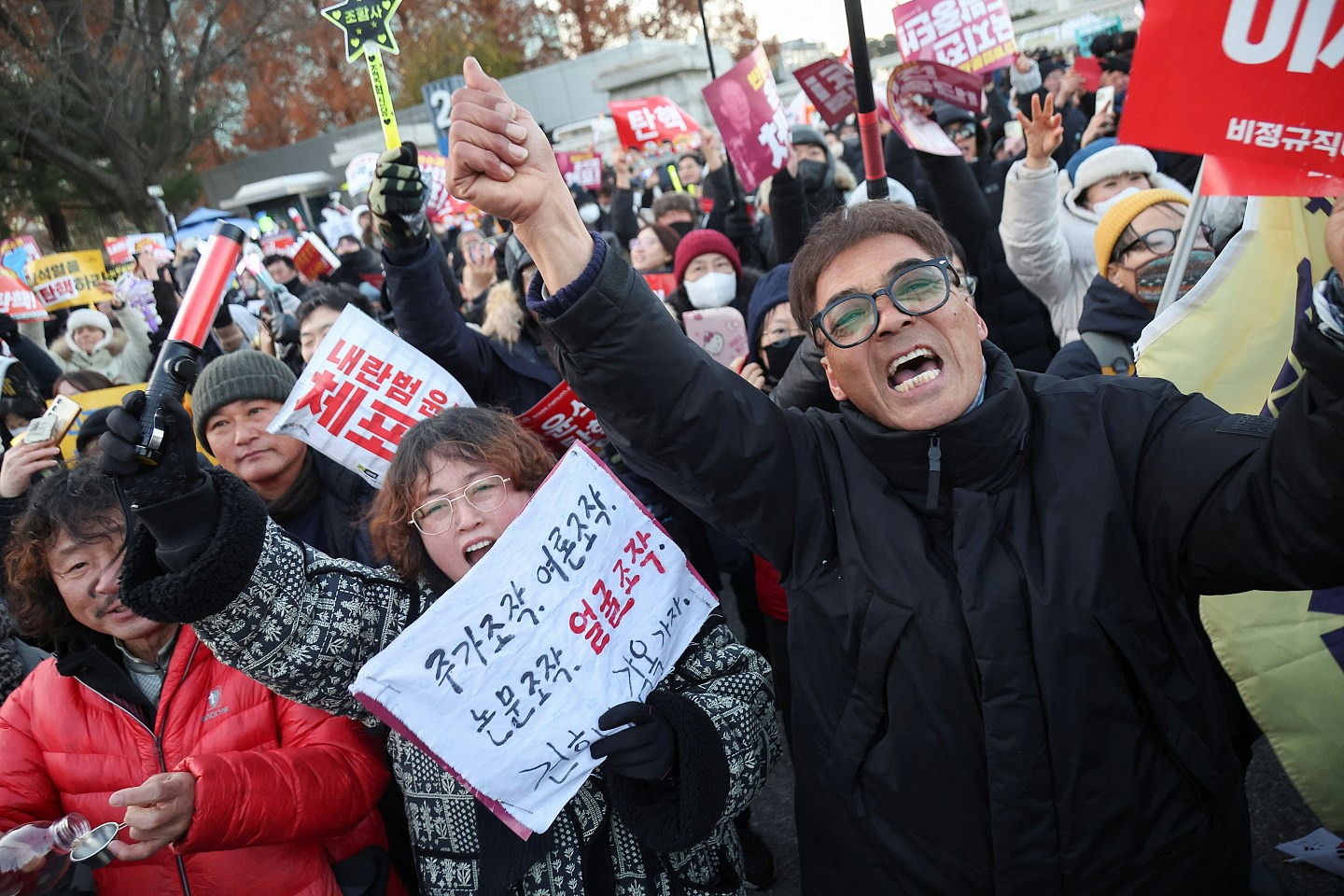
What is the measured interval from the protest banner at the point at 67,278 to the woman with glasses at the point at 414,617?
8340mm

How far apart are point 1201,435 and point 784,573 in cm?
72

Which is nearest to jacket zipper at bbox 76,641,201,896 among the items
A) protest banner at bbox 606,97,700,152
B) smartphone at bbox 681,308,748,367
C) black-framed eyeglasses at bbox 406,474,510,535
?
black-framed eyeglasses at bbox 406,474,510,535

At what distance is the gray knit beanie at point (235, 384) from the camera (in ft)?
9.53

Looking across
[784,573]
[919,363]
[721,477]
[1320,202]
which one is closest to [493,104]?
[721,477]

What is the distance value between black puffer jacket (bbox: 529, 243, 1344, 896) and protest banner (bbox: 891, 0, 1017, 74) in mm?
5069

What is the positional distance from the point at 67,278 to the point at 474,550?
29.0 feet

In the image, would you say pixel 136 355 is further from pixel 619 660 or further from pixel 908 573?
pixel 908 573

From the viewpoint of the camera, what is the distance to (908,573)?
1.55 meters

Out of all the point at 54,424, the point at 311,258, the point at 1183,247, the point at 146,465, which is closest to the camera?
the point at 146,465

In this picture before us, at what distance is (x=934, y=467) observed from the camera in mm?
1554

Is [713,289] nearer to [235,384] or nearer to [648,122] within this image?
[235,384]

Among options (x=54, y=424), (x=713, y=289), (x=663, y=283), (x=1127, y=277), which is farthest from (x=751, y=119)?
(x=54, y=424)

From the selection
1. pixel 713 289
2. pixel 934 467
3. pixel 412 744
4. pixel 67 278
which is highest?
Result: pixel 934 467

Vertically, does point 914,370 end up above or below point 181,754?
above
